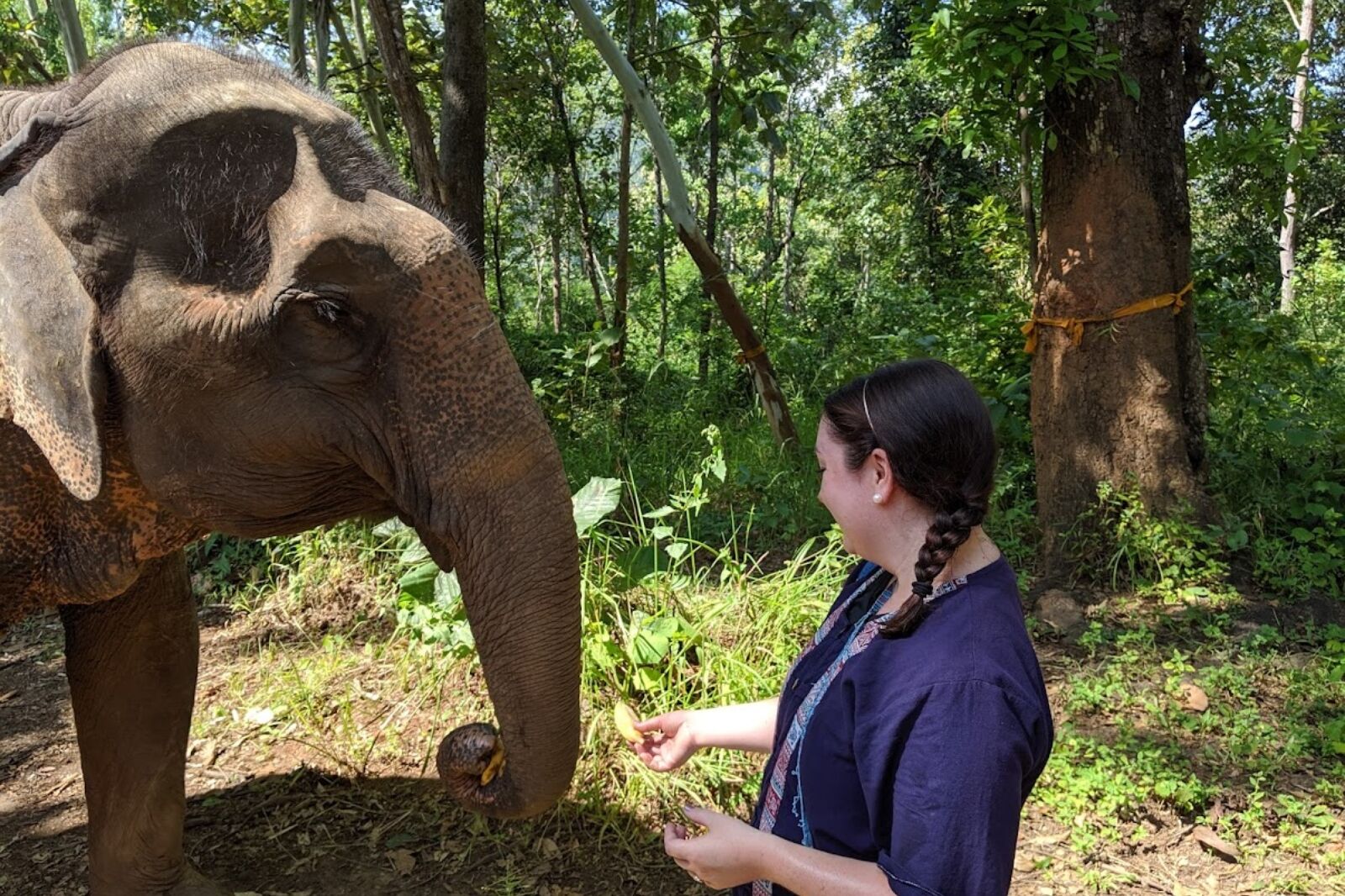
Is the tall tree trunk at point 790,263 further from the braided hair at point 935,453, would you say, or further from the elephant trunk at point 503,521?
the braided hair at point 935,453

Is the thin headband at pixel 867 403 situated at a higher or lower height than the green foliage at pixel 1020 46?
lower

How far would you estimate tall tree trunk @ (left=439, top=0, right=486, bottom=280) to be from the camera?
4.73 metres

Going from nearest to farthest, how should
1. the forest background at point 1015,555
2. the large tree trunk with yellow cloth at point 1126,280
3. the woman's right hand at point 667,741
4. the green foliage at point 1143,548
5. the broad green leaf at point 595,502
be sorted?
the woman's right hand at point 667,741
the forest background at point 1015,555
the broad green leaf at point 595,502
the green foliage at point 1143,548
the large tree trunk with yellow cloth at point 1126,280

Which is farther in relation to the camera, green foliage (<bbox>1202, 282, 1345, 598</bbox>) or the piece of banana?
green foliage (<bbox>1202, 282, 1345, 598</bbox>)

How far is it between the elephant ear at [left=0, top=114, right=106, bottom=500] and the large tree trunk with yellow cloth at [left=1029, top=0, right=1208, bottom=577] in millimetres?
3923

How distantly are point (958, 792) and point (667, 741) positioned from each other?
0.84 meters

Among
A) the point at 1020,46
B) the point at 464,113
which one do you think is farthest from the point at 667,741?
the point at 464,113

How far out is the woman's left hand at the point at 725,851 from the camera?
134 cm

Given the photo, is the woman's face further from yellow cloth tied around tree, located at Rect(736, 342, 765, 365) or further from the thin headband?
yellow cloth tied around tree, located at Rect(736, 342, 765, 365)

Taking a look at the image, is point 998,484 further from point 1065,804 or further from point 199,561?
point 199,561

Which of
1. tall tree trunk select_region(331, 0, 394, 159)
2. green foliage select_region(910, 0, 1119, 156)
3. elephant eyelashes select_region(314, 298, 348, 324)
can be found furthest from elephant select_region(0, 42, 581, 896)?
tall tree trunk select_region(331, 0, 394, 159)

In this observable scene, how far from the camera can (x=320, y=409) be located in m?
1.67

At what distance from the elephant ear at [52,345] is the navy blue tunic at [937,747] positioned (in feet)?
4.24

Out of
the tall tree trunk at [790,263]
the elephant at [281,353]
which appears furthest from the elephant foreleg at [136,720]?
the tall tree trunk at [790,263]
